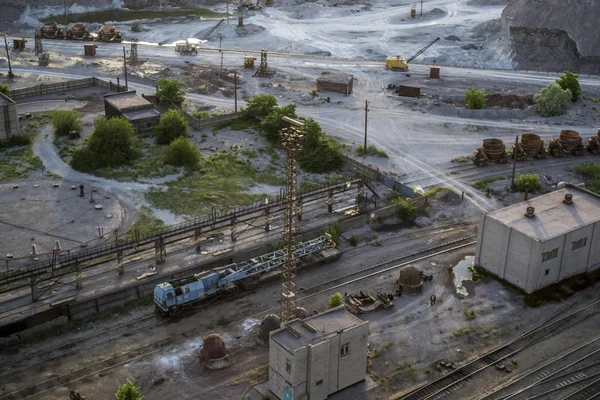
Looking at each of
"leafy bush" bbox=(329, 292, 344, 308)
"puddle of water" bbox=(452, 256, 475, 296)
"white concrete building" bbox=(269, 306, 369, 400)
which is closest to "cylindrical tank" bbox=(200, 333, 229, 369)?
"white concrete building" bbox=(269, 306, 369, 400)

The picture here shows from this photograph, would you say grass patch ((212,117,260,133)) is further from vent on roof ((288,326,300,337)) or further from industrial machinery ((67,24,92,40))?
industrial machinery ((67,24,92,40))

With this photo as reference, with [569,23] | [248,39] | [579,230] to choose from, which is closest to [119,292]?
[579,230]

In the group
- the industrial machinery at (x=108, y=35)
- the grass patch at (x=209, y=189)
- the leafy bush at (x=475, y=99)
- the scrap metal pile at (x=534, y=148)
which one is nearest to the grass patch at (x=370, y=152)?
the scrap metal pile at (x=534, y=148)

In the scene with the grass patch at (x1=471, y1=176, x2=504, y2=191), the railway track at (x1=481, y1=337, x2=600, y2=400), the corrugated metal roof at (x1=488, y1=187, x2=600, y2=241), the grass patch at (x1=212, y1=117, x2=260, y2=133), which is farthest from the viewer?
the grass patch at (x1=212, y1=117, x2=260, y2=133)

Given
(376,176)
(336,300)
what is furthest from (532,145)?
(336,300)

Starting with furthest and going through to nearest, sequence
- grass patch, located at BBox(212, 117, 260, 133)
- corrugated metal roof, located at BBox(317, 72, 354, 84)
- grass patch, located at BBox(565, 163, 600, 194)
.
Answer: corrugated metal roof, located at BBox(317, 72, 354, 84) → grass patch, located at BBox(212, 117, 260, 133) → grass patch, located at BBox(565, 163, 600, 194)

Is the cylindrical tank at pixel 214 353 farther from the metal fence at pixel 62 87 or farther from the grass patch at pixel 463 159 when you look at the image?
→ the metal fence at pixel 62 87
